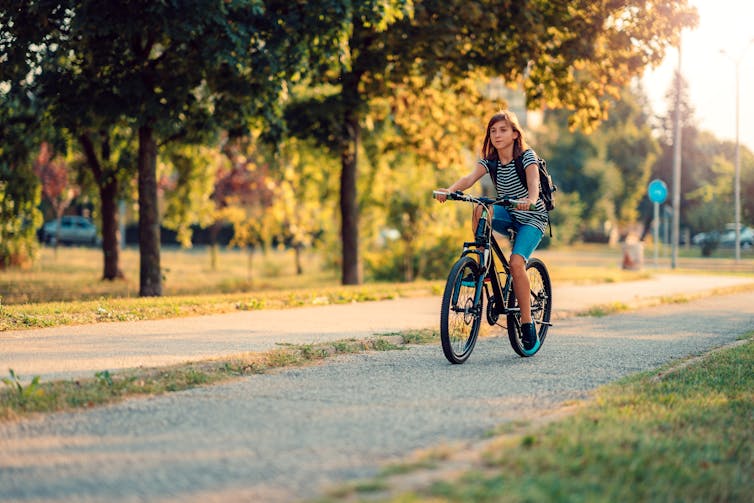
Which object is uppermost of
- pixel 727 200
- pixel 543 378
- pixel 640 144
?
pixel 640 144

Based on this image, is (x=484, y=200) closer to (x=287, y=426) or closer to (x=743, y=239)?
(x=287, y=426)

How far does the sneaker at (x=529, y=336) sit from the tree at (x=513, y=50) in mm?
8173

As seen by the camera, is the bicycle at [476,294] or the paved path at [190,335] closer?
the paved path at [190,335]

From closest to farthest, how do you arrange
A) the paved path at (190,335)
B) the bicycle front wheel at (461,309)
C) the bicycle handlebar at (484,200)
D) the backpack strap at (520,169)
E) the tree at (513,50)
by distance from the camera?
1. the paved path at (190,335)
2. the bicycle front wheel at (461,309)
3. the bicycle handlebar at (484,200)
4. the backpack strap at (520,169)
5. the tree at (513,50)

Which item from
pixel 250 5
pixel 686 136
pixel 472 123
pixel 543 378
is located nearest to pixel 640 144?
pixel 686 136

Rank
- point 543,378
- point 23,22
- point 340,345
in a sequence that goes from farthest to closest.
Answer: point 23,22 < point 340,345 < point 543,378

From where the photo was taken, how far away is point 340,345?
830 centimetres

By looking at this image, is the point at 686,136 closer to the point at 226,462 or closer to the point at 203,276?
the point at 203,276

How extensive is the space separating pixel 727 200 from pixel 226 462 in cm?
4662

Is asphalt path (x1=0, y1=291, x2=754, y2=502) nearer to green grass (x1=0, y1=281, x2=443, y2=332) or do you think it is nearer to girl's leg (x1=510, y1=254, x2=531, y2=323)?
girl's leg (x1=510, y1=254, x2=531, y2=323)

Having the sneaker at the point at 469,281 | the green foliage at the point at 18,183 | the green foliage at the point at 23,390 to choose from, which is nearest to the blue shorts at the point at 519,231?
the sneaker at the point at 469,281

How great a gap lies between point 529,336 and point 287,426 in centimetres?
355

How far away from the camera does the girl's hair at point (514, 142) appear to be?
7.72 metres

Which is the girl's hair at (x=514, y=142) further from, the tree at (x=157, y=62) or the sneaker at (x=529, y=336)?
the tree at (x=157, y=62)
